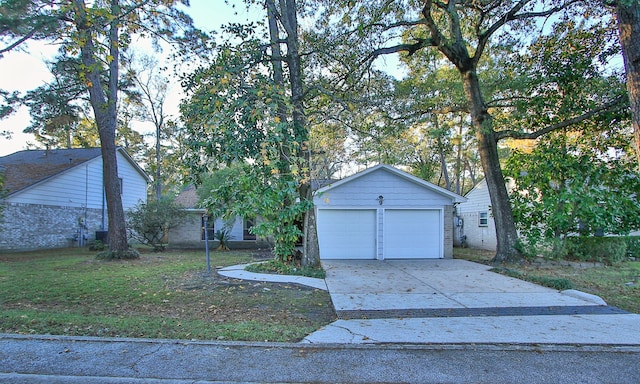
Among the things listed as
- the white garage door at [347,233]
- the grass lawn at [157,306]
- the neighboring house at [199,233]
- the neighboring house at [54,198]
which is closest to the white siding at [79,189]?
the neighboring house at [54,198]

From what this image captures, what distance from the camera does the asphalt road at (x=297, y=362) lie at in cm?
329

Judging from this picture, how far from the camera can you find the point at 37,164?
1900 cm

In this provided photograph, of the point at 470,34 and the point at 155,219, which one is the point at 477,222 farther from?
the point at 155,219

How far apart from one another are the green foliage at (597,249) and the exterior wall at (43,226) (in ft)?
67.3

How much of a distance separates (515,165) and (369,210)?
201 inches

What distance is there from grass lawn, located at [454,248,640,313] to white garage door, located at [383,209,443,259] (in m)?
1.62

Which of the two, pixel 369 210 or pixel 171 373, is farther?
pixel 369 210

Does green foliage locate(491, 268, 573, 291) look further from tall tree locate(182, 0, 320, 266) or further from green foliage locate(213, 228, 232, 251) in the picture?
green foliage locate(213, 228, 232, 251)

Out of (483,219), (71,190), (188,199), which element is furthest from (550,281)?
(71,190)

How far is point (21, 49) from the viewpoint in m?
8.12

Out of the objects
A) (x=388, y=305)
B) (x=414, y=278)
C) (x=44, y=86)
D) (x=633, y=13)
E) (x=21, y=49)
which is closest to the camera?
(x=633, y=13)

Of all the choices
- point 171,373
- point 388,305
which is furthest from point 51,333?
point 388,305

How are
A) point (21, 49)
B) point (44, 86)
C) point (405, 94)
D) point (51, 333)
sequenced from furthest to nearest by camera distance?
1. point (405, 94)
2. point (44, 86)
3. point (21, 49)
4. point (51, 333)

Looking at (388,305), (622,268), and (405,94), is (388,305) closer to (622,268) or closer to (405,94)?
(405,94)
